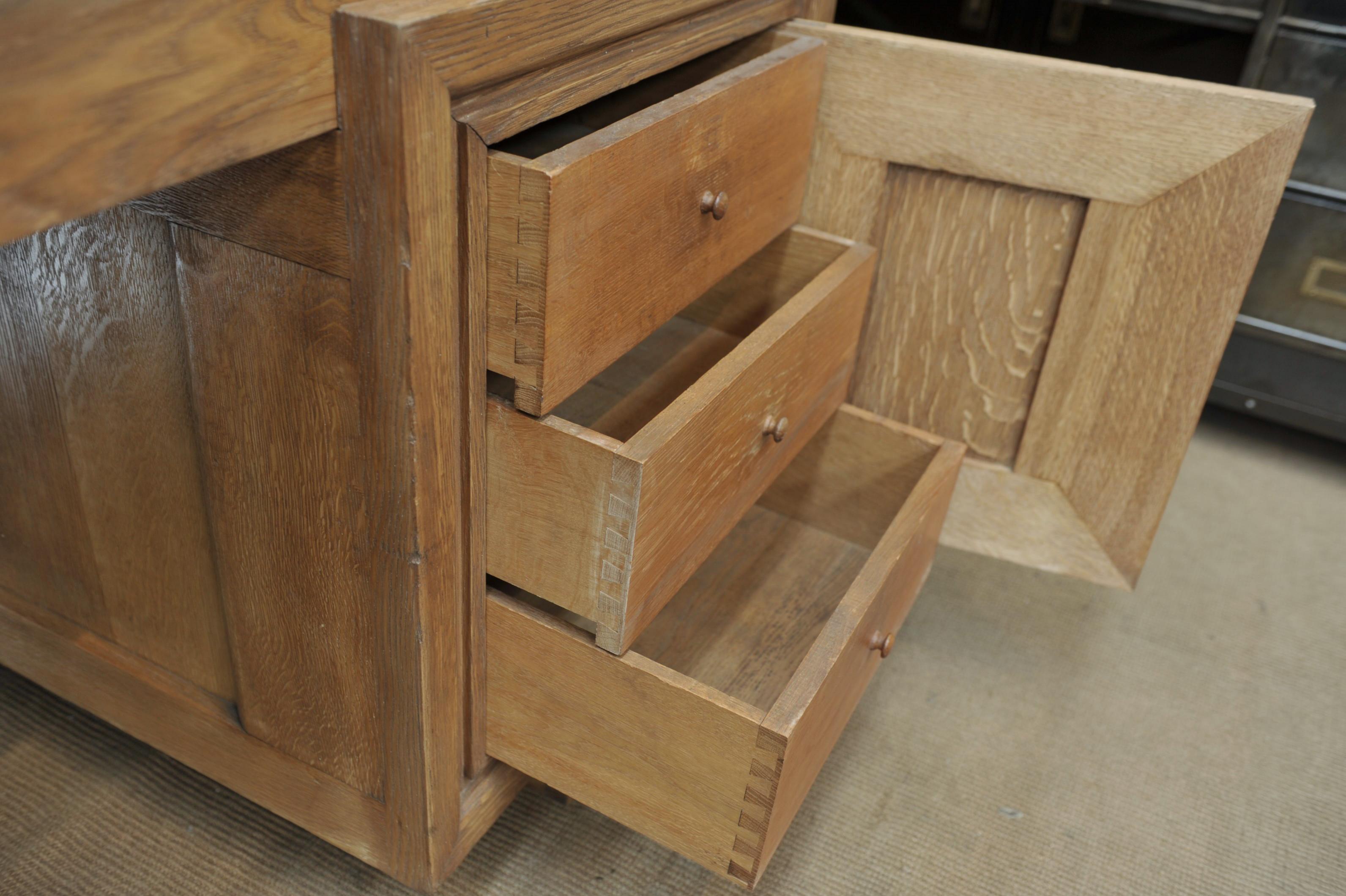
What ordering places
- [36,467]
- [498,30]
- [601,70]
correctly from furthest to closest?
[36,467] → [601,70] → [498,30]

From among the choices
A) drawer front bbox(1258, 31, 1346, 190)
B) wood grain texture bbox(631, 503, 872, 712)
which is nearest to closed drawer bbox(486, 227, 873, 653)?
wood grain texture bbox(631, 503, 872, 712)

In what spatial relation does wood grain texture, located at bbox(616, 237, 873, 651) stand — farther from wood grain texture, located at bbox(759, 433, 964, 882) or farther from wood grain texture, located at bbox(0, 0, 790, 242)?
wood grain texture, located at bbox(0, 0, 790, 242)

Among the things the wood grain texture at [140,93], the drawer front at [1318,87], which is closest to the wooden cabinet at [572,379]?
the wood grain texture at [140,93]

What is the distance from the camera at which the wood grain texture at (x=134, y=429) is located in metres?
0.59

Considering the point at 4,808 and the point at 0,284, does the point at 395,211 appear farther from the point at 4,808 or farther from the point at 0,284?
the point at 4,808

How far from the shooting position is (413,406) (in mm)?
535

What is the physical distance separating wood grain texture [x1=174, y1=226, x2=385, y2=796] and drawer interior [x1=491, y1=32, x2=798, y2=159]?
0.88 ft

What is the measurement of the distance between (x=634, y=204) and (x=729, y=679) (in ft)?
1.27

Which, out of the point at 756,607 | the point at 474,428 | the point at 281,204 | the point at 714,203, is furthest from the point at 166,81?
the point at 756,607

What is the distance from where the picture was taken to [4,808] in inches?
31.9

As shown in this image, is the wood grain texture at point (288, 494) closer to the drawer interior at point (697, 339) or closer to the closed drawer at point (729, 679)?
the closed drawer at point (729, 679)

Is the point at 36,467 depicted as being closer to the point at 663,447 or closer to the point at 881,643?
the point at 663,447

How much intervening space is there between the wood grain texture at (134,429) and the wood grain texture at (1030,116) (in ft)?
1.63

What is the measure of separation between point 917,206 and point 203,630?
0.61m
